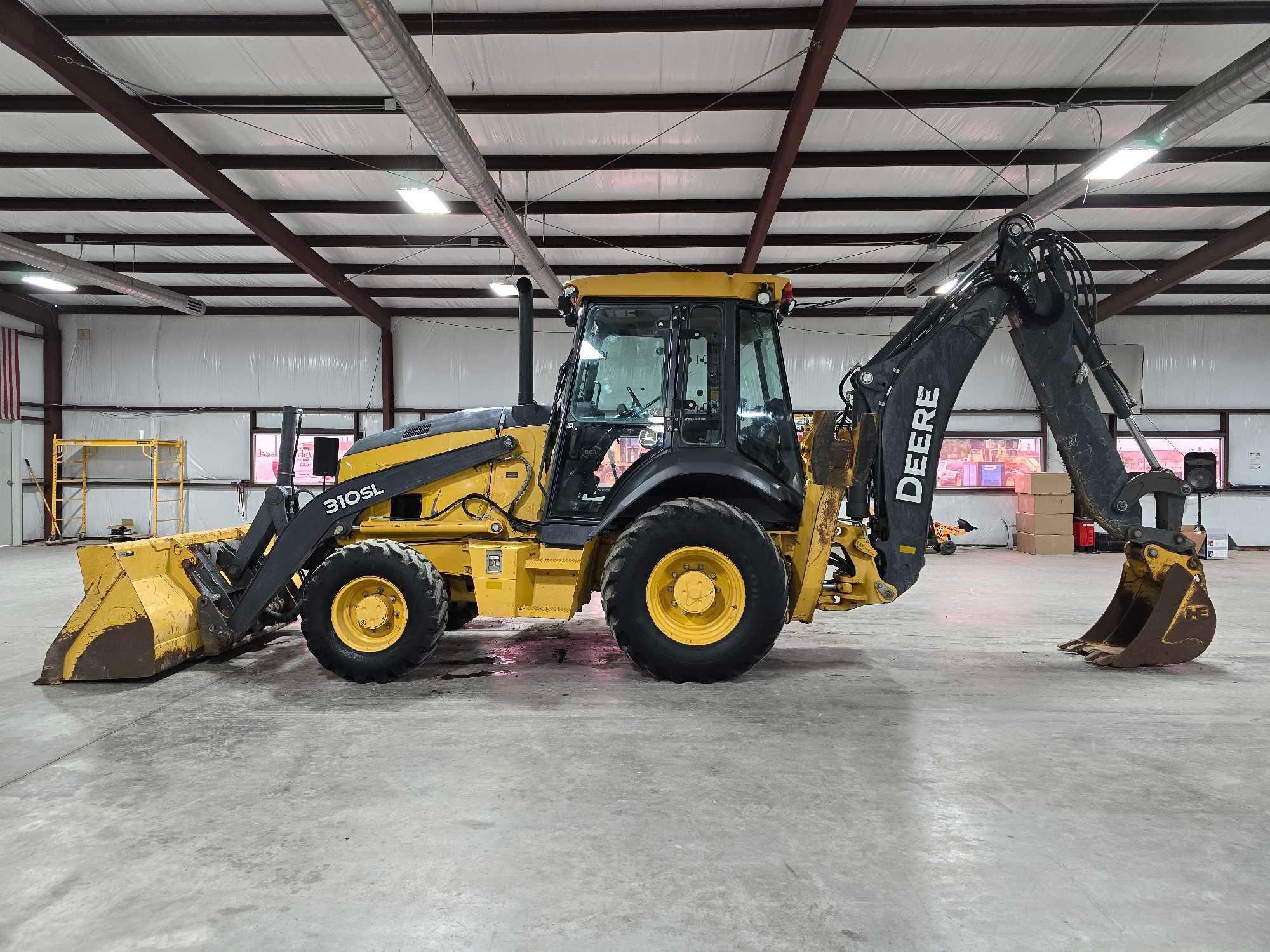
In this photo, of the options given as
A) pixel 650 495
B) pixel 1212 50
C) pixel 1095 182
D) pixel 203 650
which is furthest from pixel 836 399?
pixel 203 650

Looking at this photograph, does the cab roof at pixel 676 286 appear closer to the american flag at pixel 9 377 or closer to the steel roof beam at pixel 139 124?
the steel roof beam at pixel 139 124

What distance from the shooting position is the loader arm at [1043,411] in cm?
487

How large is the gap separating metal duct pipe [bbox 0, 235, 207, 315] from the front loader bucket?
9.18 meters

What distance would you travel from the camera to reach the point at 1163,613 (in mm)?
4957

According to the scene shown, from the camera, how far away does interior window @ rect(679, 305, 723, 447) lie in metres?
4.76

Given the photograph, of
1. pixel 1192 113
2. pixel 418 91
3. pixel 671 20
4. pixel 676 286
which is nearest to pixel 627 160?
pixel 671 20

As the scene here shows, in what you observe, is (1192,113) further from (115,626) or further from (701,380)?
(115,626)

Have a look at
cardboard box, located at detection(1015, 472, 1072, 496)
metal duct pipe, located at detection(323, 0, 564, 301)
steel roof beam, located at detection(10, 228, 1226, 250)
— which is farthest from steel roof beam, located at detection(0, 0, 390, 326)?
cardboard box, located at detection(1015, 472, 1072, 496)

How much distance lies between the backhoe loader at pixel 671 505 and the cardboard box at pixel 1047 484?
9.44 meters

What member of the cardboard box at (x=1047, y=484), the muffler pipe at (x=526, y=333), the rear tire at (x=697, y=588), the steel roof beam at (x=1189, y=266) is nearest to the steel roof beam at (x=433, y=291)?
the steel roof beam at (x=1189, y=266)

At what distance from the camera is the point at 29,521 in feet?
49.2

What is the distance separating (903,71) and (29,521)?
17.8 metres

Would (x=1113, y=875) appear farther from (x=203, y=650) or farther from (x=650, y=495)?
(x=203, y=650)

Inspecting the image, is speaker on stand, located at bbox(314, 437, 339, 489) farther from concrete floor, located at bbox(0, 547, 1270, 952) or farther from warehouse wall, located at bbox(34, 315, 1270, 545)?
warehouse wall, located at bbox(34, 315, 1270, 545)
